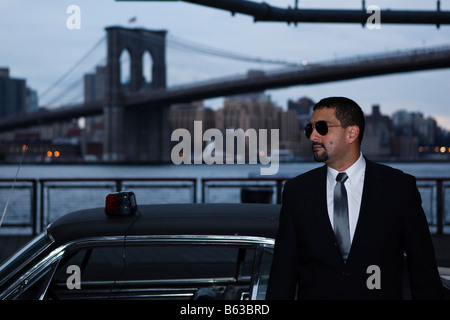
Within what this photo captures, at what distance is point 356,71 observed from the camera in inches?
1601

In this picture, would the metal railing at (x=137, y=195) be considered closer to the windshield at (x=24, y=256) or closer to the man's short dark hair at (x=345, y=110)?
the windshield at (x=24, y=256)

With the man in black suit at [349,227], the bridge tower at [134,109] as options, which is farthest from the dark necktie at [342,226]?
the bridge tower at [134,109]

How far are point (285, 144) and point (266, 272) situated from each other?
2719 inches

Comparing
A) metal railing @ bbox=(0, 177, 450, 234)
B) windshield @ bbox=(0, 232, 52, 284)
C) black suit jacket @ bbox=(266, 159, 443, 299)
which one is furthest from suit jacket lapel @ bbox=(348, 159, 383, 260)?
metal railing @ bbox=(0, 177, 450, 234)

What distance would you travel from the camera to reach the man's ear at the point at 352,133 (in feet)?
7.59

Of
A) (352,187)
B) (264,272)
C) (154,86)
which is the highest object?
(154,86)

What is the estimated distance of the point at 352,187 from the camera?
233cm

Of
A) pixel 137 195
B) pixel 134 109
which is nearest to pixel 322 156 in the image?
pixel 137 195

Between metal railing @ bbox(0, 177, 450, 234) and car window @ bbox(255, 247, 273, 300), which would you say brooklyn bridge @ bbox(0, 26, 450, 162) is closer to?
metal railing @ bbox(0, 177, 450, 234)

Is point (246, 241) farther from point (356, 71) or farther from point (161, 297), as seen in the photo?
point (356, 71)

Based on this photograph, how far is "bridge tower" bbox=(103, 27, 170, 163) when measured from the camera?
5778 cm

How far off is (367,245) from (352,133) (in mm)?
394

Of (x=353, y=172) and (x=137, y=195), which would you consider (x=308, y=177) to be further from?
(x=137, y=195)

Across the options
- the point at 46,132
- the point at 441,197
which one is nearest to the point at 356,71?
the point at 441,197
